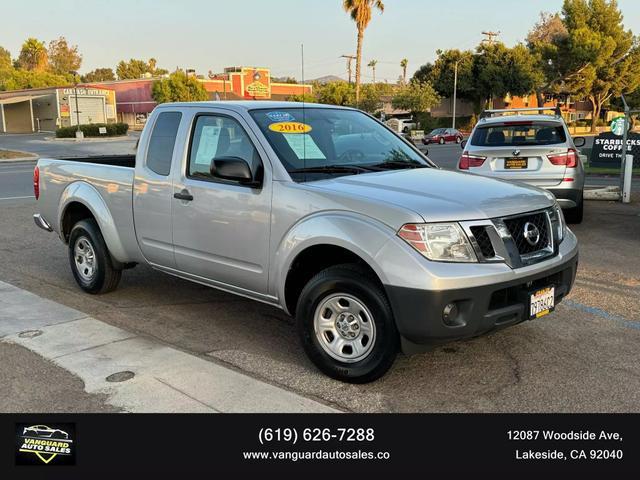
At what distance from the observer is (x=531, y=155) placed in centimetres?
880

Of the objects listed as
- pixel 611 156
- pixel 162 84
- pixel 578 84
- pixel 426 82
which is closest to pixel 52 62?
pixel 162 84

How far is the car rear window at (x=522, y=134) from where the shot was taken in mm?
9023

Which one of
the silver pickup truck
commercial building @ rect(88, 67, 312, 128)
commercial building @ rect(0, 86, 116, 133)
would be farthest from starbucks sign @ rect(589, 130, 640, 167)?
commercial building @ rect(88, 67, 312, 128)

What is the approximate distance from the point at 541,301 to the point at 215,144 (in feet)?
8.89

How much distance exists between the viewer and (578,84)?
59.2 m

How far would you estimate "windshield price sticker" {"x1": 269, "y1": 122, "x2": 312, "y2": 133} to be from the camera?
462cm

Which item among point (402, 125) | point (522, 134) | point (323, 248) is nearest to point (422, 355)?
point (323, 248)

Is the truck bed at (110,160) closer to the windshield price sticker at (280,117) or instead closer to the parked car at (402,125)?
the windshield price sticker at (280,117)

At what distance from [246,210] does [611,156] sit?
14958mm

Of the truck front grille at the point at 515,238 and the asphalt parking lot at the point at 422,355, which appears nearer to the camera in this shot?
the truck front grille at the point at 515,238
